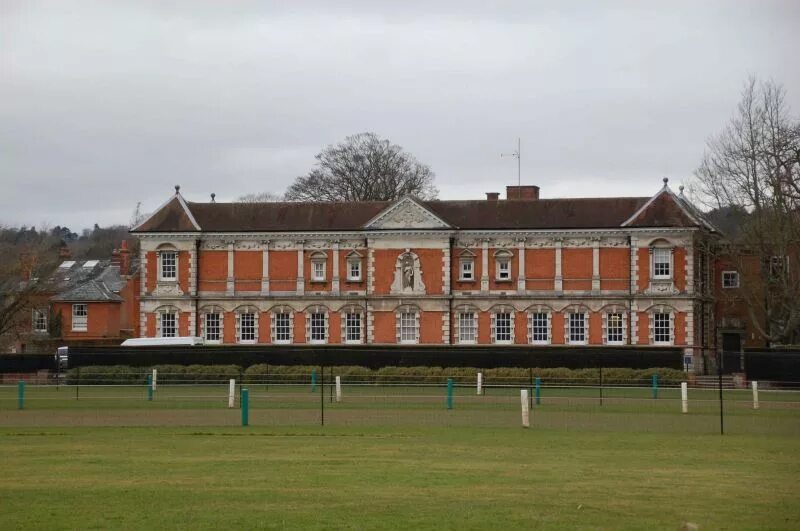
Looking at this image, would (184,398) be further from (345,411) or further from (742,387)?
(742,387)

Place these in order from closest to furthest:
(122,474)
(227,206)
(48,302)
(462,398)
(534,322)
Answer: (122,474) → (462,398) → (534,322) → (227,206) → (48,302)

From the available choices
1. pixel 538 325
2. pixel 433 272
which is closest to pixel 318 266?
pixel 433 272

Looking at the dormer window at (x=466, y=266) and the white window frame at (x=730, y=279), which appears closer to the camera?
the dormer window at (x=466, y=266)

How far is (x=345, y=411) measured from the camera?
38.6 m

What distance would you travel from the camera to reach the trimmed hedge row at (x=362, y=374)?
170 ft

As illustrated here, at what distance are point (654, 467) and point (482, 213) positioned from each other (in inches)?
1852

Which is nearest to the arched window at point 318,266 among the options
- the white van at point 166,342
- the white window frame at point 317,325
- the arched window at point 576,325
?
the white window frame at point 317,325

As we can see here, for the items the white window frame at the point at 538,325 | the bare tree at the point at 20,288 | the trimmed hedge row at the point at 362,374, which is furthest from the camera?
the white window frame at the point at 538,325

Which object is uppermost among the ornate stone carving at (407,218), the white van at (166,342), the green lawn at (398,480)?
the ornate stone carving at (407,218)

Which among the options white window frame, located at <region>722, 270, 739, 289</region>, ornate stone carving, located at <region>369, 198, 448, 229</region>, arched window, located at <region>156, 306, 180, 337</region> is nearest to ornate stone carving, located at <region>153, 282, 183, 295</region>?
arched window, located at <region>156, 306, 180, 337</region>

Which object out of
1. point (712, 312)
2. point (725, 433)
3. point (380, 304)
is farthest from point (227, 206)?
point (725, 433)

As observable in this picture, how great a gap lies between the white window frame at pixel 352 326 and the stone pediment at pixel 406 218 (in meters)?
Answer: 4.73

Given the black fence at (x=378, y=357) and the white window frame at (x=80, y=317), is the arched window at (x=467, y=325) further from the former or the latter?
the white window frame at (x=80, y=317)

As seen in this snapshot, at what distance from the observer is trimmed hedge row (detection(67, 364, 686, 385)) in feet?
170
